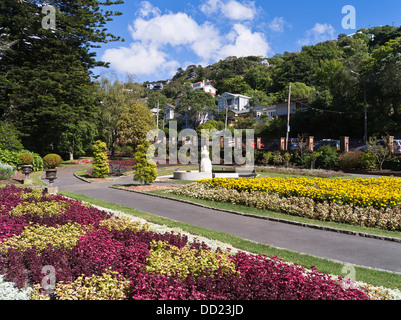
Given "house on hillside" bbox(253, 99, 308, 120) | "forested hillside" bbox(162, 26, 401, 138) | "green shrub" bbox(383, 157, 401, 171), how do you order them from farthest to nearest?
"house on hillside" bbox(253, 99, 308, 120) < "forested hillside" bbox(162, 26, 401, 138) < "green shrub" bbox(383, 157, 401, 171)

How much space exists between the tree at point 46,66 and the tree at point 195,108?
3993 centimetres

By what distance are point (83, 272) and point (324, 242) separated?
231 inches

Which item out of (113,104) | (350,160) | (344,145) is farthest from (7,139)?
(344,145)

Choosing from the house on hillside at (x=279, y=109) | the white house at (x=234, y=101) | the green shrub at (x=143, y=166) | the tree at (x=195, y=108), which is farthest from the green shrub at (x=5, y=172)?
the white house at (x=234, y=101)

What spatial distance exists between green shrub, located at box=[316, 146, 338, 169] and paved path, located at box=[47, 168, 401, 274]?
1821 cm

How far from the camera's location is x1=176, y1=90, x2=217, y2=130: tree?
7094 centimetres

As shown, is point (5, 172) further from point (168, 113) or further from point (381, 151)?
point (168, 113)

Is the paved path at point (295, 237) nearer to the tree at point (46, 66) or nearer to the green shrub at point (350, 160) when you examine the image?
the green shrub at point (350, 160)

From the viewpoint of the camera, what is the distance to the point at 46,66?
29.1 m

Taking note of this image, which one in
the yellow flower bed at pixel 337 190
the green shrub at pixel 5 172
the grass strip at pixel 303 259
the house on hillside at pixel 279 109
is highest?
the house on hillside at pixel 279 109

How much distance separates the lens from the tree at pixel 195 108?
70.9m

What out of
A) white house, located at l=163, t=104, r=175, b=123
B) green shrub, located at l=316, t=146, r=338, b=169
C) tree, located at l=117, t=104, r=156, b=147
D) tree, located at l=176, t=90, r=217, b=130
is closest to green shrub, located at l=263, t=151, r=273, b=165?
green shrub, located at l=316, t=146, r=338, b=169

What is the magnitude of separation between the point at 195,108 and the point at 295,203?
201 feet

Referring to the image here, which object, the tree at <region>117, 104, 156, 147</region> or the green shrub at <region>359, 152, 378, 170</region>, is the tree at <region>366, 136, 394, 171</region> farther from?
the tree at <region>117, 104, 156, 147</region>
